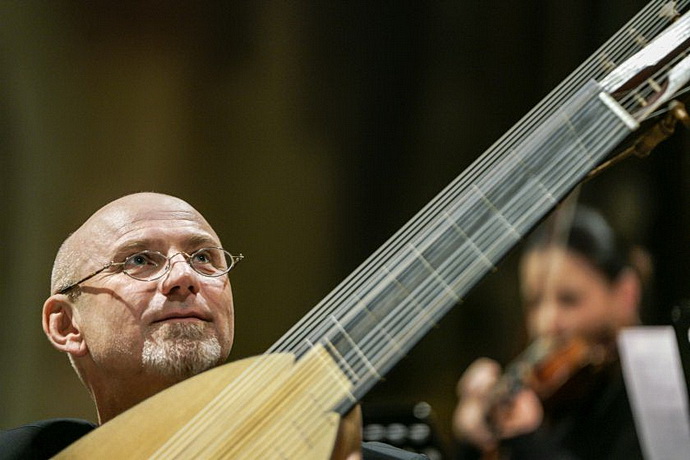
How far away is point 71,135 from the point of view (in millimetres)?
2650

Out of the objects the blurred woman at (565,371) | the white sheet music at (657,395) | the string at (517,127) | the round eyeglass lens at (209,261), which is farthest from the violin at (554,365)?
the string at (517,127)

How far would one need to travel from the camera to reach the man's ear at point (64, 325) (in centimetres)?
145

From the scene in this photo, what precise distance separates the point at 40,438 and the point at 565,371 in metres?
1.50

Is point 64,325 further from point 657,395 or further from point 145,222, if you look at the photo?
point 657,395

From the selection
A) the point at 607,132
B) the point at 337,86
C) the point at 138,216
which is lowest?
the point at 607,132

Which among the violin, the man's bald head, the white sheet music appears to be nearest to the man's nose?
the man's bald head

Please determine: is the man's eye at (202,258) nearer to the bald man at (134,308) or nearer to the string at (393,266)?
the bald man at (134,308)

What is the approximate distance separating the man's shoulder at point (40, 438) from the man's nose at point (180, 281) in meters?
0.24

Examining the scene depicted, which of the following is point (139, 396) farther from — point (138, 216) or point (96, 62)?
point (96, 62)

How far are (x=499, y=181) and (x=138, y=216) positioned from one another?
0.68 m

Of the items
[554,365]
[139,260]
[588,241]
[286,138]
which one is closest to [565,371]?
[554,365]

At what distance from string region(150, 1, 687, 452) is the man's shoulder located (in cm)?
36

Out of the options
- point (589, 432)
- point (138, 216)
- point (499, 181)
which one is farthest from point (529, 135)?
point (589, 432)

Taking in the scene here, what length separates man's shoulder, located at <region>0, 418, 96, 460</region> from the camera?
1312 millimetres
